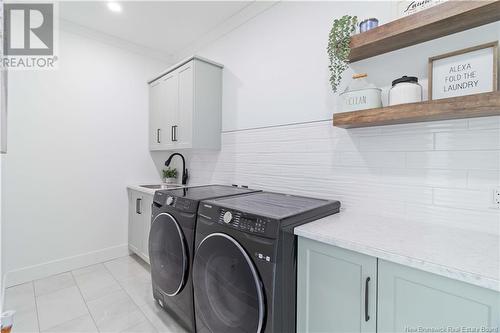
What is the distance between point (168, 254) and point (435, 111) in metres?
1.82

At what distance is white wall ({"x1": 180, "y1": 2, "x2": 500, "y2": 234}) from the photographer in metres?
1.19

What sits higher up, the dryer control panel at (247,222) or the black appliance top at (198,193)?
the black appliance top at (198,193)

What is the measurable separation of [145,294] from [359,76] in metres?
2.41

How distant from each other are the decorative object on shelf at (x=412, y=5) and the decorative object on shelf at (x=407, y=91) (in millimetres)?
353

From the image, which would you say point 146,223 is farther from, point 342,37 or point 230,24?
point 342,37

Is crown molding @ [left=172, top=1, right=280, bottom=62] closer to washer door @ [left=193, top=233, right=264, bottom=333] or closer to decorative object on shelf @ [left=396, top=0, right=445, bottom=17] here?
decorative object on shelf @ [left=396, top=0, right=445, bottom=17]

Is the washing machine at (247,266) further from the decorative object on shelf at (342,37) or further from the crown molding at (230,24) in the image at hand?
the crown molding at (230,24)

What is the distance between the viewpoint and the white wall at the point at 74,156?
225 centimetres

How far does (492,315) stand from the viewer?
72cm

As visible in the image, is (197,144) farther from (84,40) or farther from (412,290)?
(412,290)

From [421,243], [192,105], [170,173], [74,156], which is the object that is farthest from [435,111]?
[74,156]

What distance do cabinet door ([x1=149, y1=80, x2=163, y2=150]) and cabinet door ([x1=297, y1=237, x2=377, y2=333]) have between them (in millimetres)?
2365

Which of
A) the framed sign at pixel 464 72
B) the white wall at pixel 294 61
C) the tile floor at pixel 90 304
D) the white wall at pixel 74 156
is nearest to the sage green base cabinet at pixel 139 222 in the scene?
the white wall at pixel 74 156

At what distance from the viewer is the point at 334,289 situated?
1.06 m
